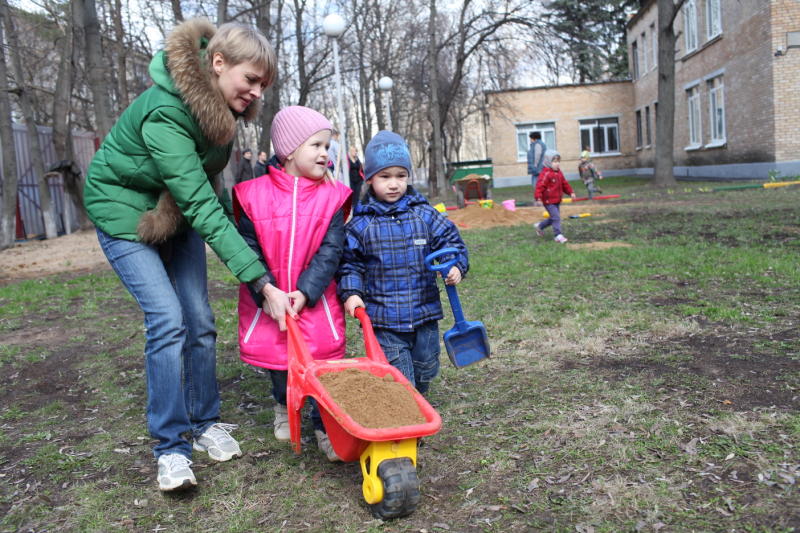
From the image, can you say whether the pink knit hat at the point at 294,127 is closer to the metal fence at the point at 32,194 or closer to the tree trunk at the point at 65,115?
the tree trunk at the point at 65,115

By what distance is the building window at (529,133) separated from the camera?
3769 centimetres

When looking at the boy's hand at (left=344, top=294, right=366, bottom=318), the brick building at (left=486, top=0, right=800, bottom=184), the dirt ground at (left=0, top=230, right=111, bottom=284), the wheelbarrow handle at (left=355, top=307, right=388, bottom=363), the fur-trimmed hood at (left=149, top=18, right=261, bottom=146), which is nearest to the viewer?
the fur-trimmed hood at (left=149, top=18, right=261, bottom=146)

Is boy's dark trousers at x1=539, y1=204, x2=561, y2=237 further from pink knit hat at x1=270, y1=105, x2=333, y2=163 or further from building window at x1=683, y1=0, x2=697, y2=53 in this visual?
building window at x1=683, y1=0, x2=697, y2=53

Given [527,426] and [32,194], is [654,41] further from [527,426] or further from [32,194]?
[527,426]

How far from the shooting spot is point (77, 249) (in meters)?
14.7

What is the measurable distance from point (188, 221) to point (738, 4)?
878 inches

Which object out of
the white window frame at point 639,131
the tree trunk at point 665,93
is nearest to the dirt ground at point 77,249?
the tree trunk at point 665,93

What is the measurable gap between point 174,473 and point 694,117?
27.4 meters

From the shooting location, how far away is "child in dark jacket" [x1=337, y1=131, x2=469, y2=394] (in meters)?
3.53

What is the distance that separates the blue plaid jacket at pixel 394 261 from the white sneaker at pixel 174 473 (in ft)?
3.55

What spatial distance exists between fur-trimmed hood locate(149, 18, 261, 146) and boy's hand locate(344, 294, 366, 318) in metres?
0.97

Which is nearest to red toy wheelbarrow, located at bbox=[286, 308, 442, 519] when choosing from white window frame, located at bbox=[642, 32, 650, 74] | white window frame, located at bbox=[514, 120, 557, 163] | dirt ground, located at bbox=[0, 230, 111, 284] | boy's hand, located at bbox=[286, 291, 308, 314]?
boy's hand, located at bbox=[286, 291, 308, 314]

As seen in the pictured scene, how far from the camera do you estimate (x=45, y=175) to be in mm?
17203

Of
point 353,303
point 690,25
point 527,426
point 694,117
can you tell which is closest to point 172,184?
point 353,303
